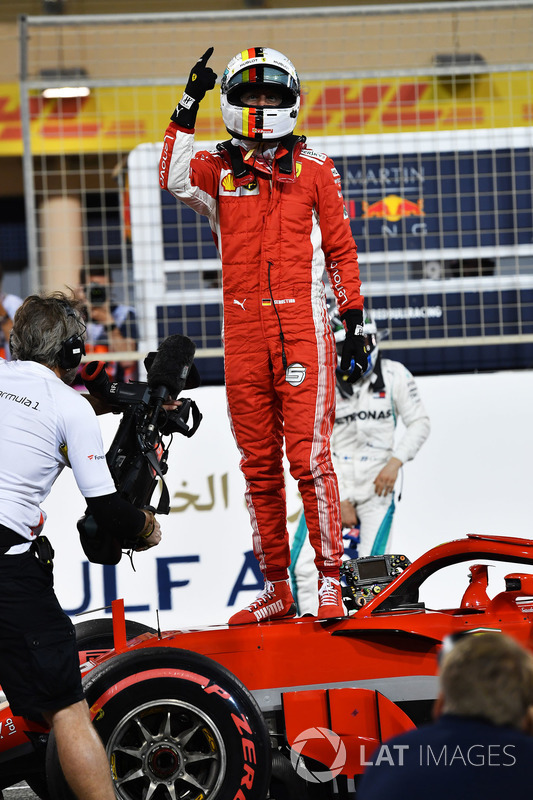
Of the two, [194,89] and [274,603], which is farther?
[274,603]

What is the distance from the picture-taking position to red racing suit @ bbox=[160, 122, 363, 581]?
408 centimetres

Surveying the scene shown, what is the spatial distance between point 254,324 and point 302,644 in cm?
125

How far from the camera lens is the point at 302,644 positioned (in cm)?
361

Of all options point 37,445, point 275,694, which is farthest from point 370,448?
point 37,445

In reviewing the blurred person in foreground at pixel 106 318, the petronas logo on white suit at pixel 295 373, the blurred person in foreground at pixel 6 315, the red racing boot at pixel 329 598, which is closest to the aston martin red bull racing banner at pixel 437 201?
the blurred person in foreground at pixel 106 318

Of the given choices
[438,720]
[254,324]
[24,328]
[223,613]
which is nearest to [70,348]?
[24,328]

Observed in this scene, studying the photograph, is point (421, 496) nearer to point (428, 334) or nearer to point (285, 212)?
point (428, 334)

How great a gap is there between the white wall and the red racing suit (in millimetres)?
2027

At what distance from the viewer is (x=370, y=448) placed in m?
6.59

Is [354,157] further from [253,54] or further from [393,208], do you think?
[253,54]

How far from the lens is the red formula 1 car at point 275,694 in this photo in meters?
3.25

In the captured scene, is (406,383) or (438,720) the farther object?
(406,383)

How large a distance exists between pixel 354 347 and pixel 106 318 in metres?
2.98

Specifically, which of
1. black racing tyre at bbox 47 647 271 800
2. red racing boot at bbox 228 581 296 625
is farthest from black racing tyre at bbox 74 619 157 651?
black racing tyre at bbox 47 647 271 800
